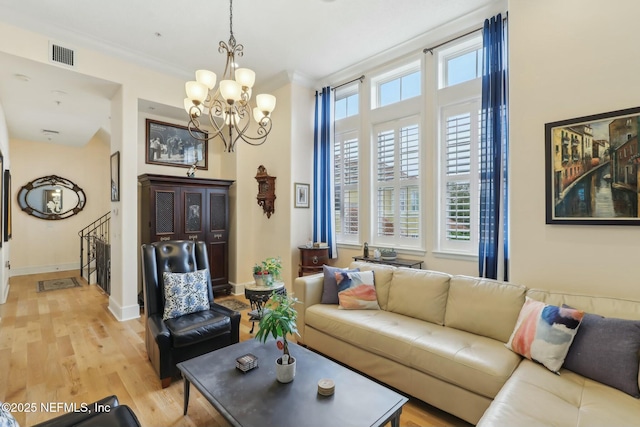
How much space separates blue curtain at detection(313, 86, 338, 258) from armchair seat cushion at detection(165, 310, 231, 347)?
2.30 m

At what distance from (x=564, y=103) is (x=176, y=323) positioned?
Answer: 12.3ft

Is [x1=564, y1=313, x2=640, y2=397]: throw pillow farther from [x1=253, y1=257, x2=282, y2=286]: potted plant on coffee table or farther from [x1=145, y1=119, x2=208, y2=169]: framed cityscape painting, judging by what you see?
[x1=145, y1=119, x2=208, y2=169]: framed cityscape painting

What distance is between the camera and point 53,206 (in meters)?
7.39

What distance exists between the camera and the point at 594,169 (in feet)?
7.69

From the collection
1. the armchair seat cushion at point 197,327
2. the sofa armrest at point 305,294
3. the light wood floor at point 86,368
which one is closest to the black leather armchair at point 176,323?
the armchair seat cushion at point 197,327

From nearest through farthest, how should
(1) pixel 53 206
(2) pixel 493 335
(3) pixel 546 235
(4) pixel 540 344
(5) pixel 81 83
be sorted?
(4) pixel 540 344, (2) pixel 493 335, (3) pixel 546 235, (5) pixel 81 83, (1) pixel 53 206

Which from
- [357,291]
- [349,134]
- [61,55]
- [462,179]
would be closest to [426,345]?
[357,291]

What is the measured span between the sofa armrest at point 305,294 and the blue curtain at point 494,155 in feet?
5.75

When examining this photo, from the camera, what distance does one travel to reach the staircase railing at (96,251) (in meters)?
5.67

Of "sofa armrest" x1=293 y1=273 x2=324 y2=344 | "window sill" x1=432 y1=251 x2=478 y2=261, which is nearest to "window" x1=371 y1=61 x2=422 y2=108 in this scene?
"window sill" x1=432 y1=251 x2=478 y2=261

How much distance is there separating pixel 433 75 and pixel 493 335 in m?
3.03

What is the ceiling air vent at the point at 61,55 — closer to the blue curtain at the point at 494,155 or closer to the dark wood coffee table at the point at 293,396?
the dark wood coffee table at the point at 293,396

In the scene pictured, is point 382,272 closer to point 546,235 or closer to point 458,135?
point 546,235

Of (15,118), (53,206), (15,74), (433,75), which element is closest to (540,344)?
(433,75)
